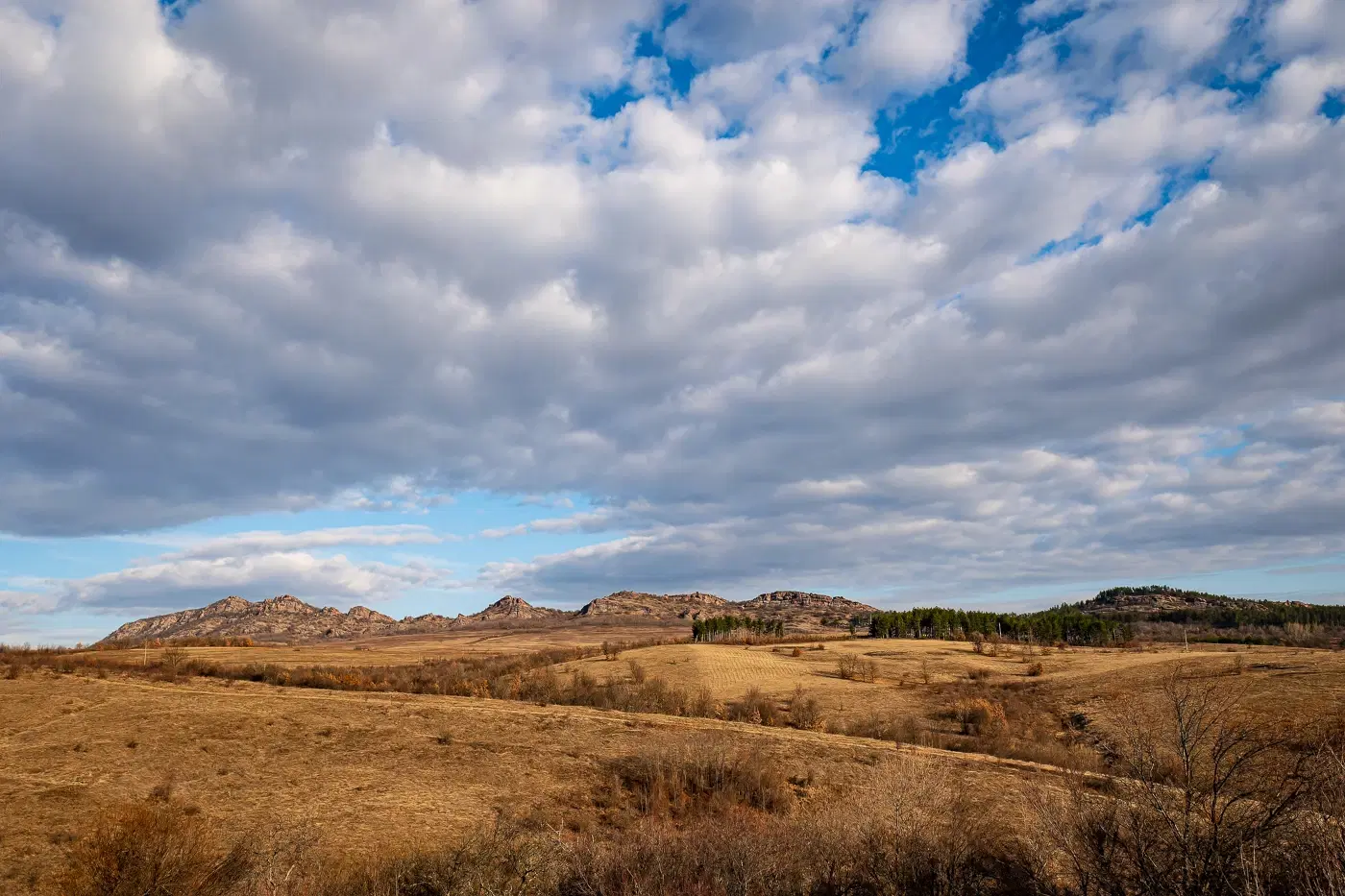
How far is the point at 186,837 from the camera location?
488 inches

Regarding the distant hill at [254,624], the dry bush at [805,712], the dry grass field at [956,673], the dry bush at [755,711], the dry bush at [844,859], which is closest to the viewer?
the dry bush at [844,859]

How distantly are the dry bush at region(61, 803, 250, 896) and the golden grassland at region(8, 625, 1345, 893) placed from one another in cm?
357

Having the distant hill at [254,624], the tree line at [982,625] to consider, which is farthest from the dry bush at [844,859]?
the distant hill at [254,624]

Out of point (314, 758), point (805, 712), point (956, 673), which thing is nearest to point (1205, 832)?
point (314, 758)

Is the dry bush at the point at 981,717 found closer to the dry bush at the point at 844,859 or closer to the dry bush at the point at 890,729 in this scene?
the dry bush at the point at 890,729

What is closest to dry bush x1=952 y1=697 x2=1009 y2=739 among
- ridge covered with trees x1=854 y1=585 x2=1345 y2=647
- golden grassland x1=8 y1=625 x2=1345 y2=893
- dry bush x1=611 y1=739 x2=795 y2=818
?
golden grassland x1=8 y1=625 x2=1345 y2=893

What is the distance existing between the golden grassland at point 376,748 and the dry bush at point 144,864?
3.57 m

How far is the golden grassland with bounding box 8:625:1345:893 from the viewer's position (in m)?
17.7

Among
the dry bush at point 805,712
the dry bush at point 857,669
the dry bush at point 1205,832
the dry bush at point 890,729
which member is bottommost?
the dry bush at point 890,729

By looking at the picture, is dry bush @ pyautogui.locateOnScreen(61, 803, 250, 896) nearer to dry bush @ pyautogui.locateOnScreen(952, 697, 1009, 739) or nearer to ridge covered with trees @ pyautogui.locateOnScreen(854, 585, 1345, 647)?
dry bush @ pyautogui.locateOnScreen(952, 697, 1009, 739)

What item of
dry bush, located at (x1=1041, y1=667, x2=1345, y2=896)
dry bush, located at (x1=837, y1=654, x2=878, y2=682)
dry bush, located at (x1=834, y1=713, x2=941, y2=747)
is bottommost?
dry bush, located at (x1=834, y1=713, x2=941, y2=747)

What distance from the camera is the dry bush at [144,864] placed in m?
11.2

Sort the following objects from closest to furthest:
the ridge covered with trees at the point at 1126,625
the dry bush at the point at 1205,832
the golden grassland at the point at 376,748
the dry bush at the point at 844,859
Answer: the dry bush at the point at 1205,832, the dry bush at the point at 844,859, the golden grassland at the point at 376,748, the ridge covered with trees at the point at 1126,625

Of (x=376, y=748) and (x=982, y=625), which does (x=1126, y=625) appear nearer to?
(x=982, y=625)
